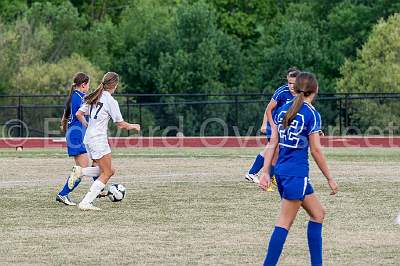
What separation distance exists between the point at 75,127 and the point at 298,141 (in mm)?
6297

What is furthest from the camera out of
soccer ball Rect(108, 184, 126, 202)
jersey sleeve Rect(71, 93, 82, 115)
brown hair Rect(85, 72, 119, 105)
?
soccer ball Rect(108, 184, 126, 202)

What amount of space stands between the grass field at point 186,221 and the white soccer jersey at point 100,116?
3.17ft

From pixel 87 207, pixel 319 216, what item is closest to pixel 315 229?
pixel 319 216

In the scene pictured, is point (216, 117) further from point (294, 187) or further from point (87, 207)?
point (294, 187)

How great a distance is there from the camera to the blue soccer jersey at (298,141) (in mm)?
9281

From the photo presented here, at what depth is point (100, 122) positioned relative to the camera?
14203 millimetres

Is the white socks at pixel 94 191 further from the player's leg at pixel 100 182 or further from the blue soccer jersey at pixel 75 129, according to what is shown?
the blue soccer jersey at pixel 75 129

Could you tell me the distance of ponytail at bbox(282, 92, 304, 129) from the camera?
9.24 meters

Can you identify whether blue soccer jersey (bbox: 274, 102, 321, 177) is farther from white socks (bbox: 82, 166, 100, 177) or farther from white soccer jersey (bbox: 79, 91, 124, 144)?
white socks (bbox: 82, 166, 100, 177)

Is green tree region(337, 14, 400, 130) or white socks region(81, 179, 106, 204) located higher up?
green tree region(337, 14, 400, 130)

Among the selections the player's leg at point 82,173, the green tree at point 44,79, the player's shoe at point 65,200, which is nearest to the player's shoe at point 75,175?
A: the player's leg at point 82,173

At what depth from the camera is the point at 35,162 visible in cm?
2377

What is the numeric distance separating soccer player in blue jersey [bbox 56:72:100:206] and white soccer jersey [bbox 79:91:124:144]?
0.73 metres

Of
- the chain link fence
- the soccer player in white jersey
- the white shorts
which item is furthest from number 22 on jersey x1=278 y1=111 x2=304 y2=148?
the chain link fence
